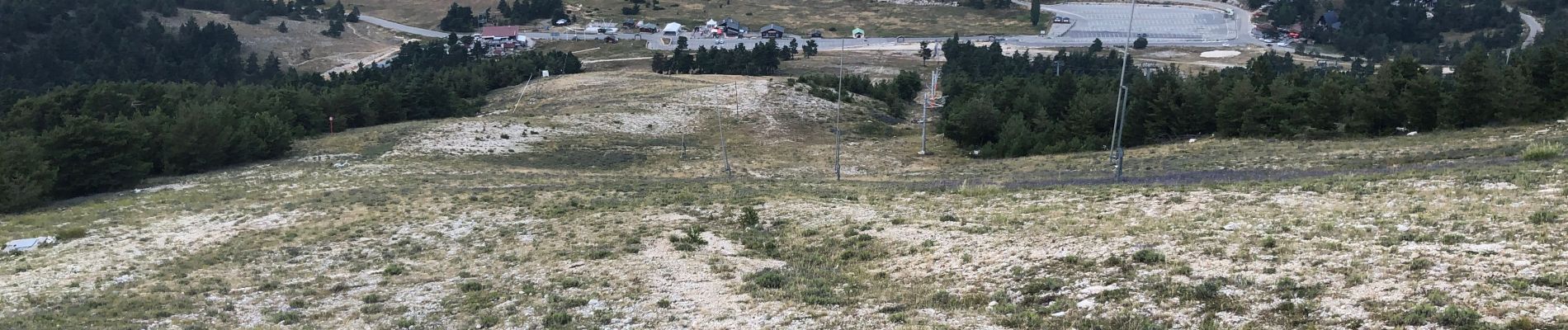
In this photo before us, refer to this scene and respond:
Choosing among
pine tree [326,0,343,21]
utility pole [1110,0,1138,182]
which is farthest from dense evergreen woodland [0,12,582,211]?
utility pole [1110,0,1138,182]

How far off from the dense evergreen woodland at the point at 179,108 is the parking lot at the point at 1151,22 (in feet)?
290

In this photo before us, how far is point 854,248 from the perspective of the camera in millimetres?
24047

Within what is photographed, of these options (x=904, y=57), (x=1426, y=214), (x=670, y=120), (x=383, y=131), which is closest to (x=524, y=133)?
(x=383, y=131)

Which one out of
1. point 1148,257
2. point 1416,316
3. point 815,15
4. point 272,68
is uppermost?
point 815,15

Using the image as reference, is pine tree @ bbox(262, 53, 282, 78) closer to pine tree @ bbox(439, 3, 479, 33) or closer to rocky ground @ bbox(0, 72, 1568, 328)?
pine tree @ bbox(439, 3, 479, 33)

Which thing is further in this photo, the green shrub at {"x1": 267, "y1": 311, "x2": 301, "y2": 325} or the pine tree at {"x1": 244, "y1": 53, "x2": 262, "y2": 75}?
the pine tree at {"x1": 244, "y1": 53, "x2": 262, "y2": 75}

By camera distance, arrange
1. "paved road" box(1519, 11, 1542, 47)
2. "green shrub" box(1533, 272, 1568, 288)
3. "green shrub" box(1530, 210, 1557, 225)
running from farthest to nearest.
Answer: "paved road" box(1519, 11, 1542, 47), "green shrub" box(1530, 210, 1557, 225), "green shrub" box(1533, 272, 1568, 288)

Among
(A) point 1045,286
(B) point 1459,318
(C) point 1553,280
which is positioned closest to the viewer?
(B) point 1459,318

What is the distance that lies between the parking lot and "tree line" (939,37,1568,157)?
97.5m

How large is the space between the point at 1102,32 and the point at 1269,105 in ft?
409

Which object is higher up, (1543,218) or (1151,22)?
(1151,22)

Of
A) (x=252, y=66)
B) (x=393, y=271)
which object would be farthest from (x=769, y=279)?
(x=252, y=66)

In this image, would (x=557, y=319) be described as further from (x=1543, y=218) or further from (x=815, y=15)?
(x=815, y=15)

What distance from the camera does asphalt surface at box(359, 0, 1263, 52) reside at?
15938cm
